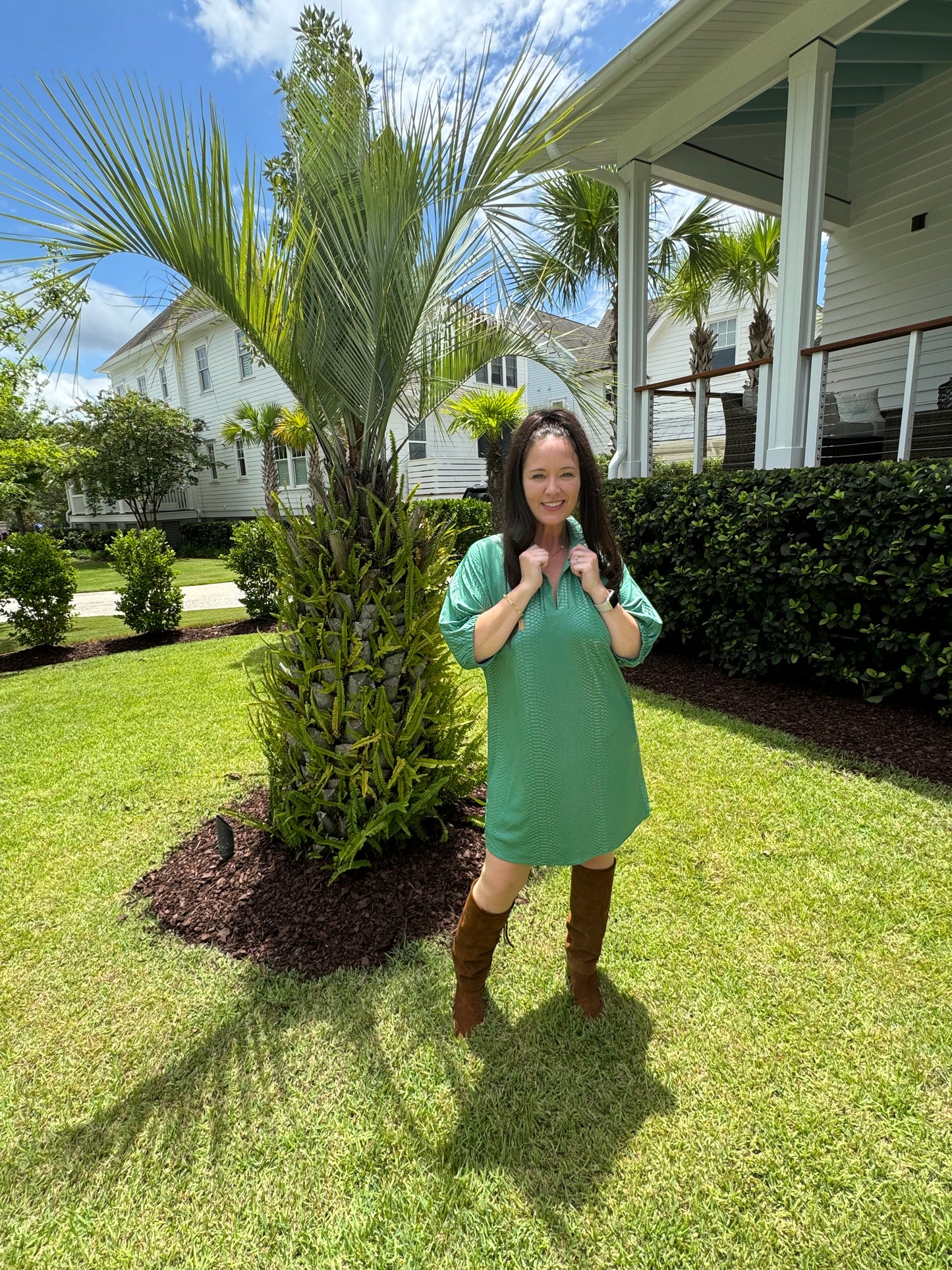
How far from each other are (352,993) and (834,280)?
9.85m

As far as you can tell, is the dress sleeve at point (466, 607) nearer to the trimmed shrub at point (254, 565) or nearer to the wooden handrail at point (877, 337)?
the wooden handrail at point (877, 337)

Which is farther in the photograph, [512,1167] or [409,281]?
[409,281]

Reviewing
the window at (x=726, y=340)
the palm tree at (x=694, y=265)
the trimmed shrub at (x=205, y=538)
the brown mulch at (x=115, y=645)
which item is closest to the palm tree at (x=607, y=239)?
the palm tree at (x=694, y=265)

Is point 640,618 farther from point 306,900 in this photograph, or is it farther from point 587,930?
point 306,900

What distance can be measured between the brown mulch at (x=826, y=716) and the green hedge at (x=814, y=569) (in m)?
0.13

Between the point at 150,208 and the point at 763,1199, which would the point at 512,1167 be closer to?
the point at 763,1199

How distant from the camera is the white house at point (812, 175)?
185 inches

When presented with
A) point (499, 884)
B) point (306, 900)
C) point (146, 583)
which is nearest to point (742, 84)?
point (499, 884)

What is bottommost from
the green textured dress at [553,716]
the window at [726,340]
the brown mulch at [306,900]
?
the brown mulch at [306,900]

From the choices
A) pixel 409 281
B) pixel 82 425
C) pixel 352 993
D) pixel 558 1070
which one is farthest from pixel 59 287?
pixel 82 425

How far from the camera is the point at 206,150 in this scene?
6.70 feet

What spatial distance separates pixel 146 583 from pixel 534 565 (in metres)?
8.08

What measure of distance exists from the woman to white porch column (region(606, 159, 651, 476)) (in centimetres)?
499

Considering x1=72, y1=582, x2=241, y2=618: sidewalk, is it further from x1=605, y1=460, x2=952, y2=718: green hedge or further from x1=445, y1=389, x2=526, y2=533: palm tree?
x1=605, y1=460, x2=952, y2=718: green hedge
